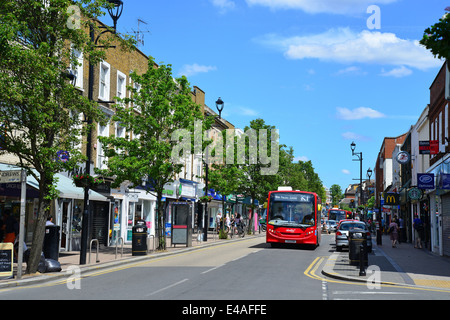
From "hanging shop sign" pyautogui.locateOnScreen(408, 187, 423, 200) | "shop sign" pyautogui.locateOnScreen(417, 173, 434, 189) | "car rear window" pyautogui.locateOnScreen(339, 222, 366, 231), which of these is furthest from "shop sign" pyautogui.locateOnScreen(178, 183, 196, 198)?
"shop sign" pyautogui.locateOnScreen(417, 173, 434, 189)

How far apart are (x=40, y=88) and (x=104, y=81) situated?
54.2 ft

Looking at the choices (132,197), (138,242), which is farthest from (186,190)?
(138,242)

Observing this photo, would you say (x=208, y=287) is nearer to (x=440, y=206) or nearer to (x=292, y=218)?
(x=292, y=218)

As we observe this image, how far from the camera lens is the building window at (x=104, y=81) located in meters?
31.2

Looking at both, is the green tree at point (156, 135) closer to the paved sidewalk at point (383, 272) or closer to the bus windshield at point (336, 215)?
the paved sidewalk at point (383, 272)

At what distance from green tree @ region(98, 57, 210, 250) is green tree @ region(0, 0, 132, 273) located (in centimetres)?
812

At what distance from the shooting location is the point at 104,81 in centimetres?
3180

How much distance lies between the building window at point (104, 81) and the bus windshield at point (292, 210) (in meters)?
11.5

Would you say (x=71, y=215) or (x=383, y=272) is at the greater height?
(x=71, y=215)

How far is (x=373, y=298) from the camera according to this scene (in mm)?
11188

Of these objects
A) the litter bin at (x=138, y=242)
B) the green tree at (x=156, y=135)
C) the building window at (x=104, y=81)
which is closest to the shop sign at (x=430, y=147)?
the green tree at (x=156, y=135)
